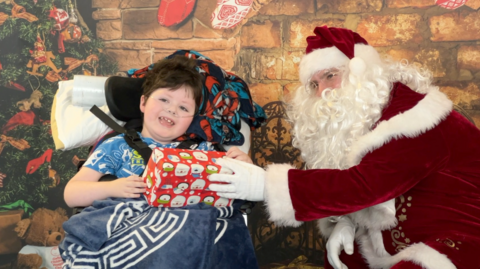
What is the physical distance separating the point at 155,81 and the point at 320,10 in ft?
4.31

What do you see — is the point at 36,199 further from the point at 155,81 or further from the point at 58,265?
the point at 155,81

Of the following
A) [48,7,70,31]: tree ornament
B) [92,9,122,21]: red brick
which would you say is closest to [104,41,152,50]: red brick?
[92,9,122,21]: red brick

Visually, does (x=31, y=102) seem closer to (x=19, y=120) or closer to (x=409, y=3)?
(x=19, y=120)

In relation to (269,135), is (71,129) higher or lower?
higher

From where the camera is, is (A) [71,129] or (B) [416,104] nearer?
(B) [416,104]

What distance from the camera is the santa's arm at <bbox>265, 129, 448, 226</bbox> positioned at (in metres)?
1.46

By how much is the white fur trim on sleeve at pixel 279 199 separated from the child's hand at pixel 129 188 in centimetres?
46

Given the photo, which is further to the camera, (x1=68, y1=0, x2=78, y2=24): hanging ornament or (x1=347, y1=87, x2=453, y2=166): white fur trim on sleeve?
(x1=68, y1=0, x2=78, y2=24): hanging ornament

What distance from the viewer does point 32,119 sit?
112 inches

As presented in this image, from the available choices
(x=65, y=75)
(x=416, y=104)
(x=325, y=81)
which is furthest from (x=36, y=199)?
(x=416, y=104)

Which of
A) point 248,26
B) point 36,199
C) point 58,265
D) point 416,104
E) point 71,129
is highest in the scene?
point 248,26

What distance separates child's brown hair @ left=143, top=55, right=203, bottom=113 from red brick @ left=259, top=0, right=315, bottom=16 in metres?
0.97

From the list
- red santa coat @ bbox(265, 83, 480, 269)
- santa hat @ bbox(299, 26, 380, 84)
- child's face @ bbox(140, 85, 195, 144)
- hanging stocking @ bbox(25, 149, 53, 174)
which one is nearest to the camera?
red santa coat @ bbox(265, 83, 480, 269)

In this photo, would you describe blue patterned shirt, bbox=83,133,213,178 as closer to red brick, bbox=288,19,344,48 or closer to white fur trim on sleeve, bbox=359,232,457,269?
white fur trim on sleeve, bbox=359,232,457,269
